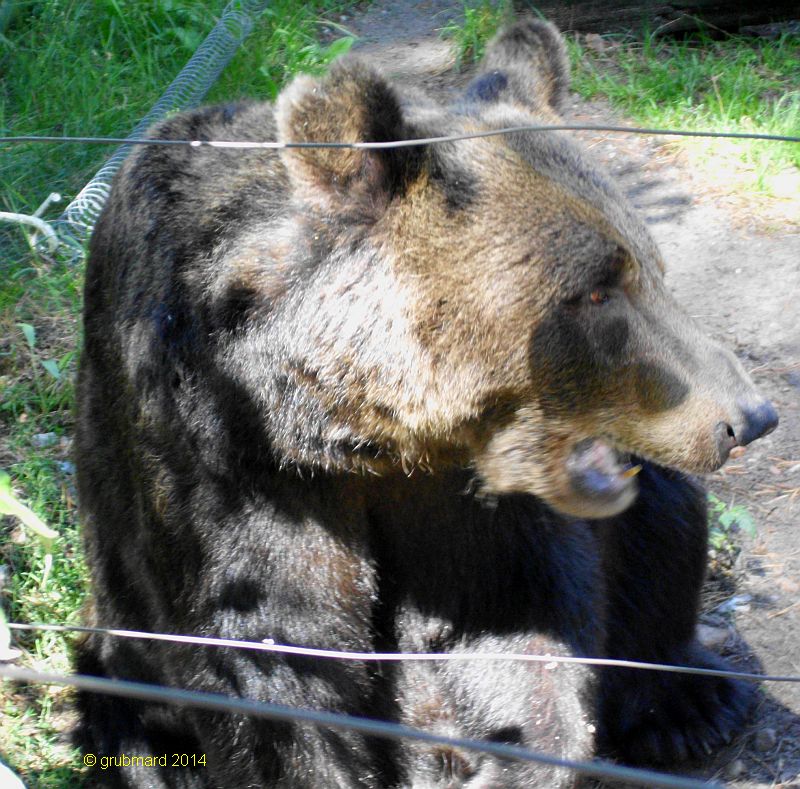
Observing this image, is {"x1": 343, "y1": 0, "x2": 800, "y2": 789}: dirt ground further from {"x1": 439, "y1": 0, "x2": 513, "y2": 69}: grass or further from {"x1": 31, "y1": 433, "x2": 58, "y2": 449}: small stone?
{"x1": 31, "y1": 433, "x2": 58, "y2": 449}: small stone

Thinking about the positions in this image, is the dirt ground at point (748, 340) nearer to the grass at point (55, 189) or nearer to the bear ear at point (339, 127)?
the grass at point (55, 189)

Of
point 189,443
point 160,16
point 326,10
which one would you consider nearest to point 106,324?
point 189,443

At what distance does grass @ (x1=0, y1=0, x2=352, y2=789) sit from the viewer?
12.5ft

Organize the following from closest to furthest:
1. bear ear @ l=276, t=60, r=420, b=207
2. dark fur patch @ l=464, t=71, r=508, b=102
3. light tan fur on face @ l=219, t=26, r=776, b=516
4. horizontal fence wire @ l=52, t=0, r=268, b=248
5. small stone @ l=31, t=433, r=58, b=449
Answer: bear ear @ l=276, t=60, r=420, b=207 < light tan fur on face @ l=219, t=26, r=776, b=516 < dark fur patch @ l=464, t=71, r=508, b=102 < small stone @ l=31, t=433, r=58, b=449 < horizontal fence wire @ l=52, t=0, r=268, b=248

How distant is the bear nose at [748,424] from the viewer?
2.55m

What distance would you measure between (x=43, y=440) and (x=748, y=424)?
287 cm

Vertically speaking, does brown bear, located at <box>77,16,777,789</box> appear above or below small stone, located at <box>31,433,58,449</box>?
above

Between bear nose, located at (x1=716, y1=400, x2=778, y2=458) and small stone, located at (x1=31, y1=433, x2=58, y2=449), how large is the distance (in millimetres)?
2771

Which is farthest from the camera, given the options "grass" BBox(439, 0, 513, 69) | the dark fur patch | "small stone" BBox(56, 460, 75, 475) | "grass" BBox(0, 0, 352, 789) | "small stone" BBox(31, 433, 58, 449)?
"grass" BBox(439, 0, 513, 69)

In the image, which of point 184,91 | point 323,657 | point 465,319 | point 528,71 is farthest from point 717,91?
point 323,657

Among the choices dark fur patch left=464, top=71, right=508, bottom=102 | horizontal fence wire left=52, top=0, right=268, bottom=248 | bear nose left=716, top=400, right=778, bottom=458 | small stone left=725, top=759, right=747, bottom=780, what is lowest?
small stone left=725, top=759, right=747, bottom=780

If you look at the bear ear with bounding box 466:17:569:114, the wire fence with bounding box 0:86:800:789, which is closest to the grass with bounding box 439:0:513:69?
the wire fence with bounding box 0:86:800:789

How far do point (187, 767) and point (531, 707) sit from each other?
43.0 inches

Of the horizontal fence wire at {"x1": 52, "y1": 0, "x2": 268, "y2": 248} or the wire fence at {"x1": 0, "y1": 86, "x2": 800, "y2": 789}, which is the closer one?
the wire fence at {"x1": 0, "y1": 86, "x2": 800, "y2": 789}
